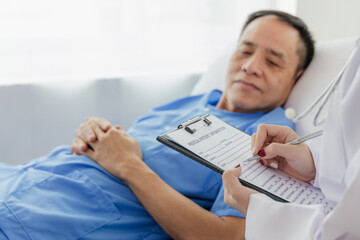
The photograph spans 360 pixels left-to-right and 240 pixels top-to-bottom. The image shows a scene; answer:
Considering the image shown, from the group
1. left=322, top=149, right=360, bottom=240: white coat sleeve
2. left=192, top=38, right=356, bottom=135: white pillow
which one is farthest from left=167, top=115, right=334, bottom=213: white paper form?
left=192, top=38, right=356, bottom=135: white pillow

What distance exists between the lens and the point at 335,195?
0.56 meters

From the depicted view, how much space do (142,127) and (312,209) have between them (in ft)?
2.85

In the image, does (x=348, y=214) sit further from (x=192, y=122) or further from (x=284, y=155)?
(x=192, y=122)

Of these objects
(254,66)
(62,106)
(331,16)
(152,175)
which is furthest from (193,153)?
(331,16)

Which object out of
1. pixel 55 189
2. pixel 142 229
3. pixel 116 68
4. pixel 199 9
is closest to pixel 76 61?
pixel 116 68

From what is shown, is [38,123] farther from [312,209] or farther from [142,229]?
[312,209]

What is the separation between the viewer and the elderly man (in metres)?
0.86

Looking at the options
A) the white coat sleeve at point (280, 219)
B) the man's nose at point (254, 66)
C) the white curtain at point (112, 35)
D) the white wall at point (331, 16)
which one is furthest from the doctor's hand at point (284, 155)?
the white curtain at point (112, 35)

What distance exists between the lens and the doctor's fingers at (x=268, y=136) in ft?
2.29

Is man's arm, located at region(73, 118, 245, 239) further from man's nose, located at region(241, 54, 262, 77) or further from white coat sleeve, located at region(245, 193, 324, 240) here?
man's nose, located at region(241, 54, 262, 77)

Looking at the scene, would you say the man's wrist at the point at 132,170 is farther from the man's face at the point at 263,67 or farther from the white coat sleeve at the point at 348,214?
the white coat sleeve at the point at 348,214

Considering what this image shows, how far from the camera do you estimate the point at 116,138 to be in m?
1.08

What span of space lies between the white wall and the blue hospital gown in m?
0.69

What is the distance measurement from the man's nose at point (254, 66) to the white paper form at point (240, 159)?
44 centimetres
